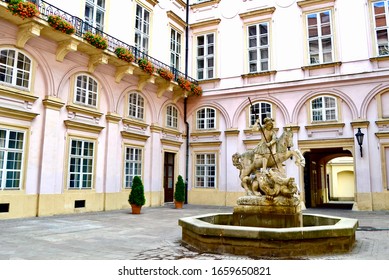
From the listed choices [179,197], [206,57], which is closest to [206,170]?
[179,197]

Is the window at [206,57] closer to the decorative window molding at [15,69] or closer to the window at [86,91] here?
the window at [86,91]

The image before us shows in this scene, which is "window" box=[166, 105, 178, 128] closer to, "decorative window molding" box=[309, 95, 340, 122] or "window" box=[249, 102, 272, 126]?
"window" box=[249, 102, 272, 126]

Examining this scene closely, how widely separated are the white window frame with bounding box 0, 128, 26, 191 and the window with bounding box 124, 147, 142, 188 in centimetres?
541

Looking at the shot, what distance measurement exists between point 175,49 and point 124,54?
21.2 feet

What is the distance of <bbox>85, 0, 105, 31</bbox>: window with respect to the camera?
15266 mm

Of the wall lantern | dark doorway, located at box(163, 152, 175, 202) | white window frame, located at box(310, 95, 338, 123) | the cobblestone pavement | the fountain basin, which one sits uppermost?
white window frame, located at box(310, 95, 338, 123)

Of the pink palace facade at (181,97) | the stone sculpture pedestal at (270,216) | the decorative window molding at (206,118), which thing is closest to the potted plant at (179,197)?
Result: the pink palace facade at (181,97)

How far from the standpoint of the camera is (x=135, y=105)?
1775 cm

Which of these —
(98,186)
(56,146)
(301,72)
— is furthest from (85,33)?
(301,72)

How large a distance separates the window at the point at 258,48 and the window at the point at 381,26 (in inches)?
224

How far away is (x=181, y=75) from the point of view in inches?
820

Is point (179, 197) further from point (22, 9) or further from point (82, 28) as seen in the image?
point (22, 9)

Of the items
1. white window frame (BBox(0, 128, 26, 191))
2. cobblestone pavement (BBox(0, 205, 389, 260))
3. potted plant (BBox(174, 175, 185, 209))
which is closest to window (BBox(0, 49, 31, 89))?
white window frame (BBox(0, 128, 26, 191))

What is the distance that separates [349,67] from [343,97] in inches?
63.9
